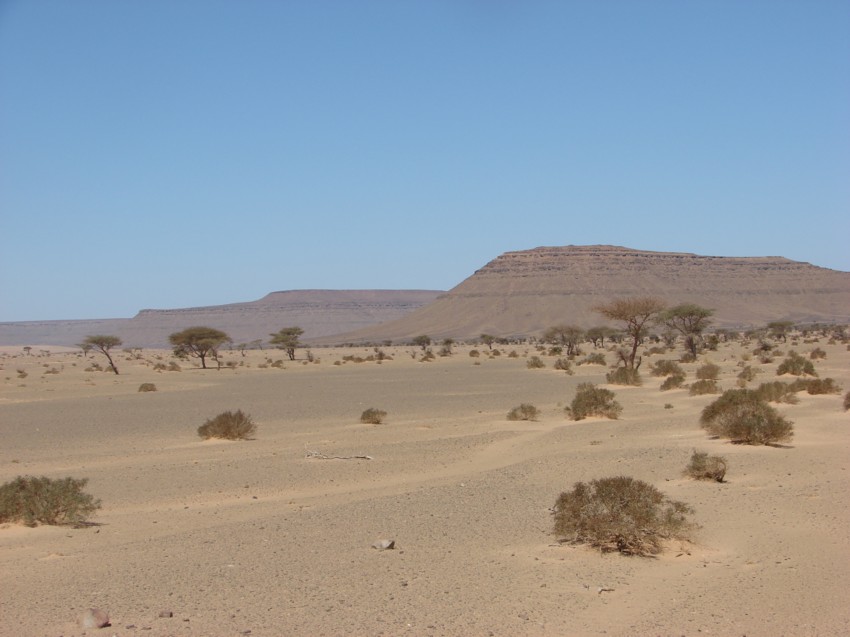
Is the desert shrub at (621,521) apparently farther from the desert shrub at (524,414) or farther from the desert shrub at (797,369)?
the desert shrub at (797,369)

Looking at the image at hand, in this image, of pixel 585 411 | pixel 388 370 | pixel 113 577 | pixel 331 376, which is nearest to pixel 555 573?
pixel 113 577

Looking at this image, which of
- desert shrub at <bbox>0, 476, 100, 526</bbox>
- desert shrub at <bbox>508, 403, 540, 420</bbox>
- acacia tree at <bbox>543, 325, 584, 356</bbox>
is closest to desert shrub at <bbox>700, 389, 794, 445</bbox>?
desert shrub at <bbox>508, 403, 540, 420</bbox>

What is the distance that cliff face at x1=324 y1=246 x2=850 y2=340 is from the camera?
156 meters

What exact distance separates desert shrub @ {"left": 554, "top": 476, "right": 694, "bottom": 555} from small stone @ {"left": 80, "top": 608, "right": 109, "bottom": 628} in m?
5.22

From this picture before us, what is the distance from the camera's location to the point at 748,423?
1838 cm

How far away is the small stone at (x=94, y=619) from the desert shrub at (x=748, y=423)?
46.8ft

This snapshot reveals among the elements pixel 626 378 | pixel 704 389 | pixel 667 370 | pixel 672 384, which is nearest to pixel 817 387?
pixel 704 389

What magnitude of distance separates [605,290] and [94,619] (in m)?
158

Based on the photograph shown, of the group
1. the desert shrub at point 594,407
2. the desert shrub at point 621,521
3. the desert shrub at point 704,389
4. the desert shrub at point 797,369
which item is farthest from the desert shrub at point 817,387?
A: the desert shrub at point 621,521

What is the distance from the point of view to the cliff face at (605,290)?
15562 cm

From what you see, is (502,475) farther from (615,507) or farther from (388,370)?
(388,370)

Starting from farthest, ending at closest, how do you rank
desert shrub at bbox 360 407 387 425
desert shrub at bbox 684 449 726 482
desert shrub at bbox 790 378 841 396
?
desert shrub at bbox 790 378 841 396, desert shrub at bbox 360 407 387 425, desert shrub at bbox 684 449 726 482

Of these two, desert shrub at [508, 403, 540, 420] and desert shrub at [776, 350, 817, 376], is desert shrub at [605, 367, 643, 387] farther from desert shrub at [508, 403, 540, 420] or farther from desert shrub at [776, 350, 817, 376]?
desert shrub at [508, 403, 540, 420]

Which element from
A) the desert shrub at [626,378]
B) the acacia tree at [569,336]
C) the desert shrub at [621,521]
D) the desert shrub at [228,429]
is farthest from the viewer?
the acacia tree at [569,336]
